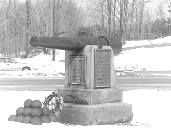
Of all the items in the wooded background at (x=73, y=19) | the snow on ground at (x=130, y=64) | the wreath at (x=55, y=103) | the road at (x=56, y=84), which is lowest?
the road at (x=56, y=84)

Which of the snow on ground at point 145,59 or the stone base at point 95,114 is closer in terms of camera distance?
the stone base at point 95,114

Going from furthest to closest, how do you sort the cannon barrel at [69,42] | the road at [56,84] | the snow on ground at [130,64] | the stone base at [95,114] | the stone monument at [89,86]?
the snow on ground at [130,64], the road at [56,84], the stone monument at [89,86], the stone base at [95,114], the cannon barrel at [69,42]

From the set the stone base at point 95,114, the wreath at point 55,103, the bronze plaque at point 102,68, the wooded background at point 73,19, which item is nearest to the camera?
the stone base at point 95,114

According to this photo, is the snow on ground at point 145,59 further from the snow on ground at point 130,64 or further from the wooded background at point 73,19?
the wooded background at point 73,19

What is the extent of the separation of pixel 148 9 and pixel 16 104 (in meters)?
90.0

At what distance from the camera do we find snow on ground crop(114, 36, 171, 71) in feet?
113

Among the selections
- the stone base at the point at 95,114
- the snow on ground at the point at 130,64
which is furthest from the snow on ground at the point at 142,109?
the snow on ground at the point at 130,64

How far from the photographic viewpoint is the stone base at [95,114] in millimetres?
10008

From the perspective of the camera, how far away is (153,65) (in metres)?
34.9

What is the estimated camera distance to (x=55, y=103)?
10.4 meters

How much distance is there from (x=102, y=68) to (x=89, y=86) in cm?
59

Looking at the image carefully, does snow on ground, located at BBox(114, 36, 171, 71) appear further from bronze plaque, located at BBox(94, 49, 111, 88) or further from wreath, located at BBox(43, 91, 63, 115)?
wreath, located at BBox(43, 91, 63, 115)

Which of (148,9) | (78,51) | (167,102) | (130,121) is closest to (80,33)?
(78,51)

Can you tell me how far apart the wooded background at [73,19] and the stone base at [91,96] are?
124ft
